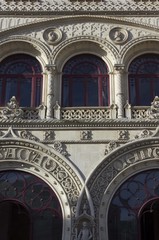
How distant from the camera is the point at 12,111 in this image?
14.6 metres

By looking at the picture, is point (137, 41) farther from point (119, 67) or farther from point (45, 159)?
point (45, 159)

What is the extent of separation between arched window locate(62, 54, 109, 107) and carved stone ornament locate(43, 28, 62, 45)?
36.2 inches

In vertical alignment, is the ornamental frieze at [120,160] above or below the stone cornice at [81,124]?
below

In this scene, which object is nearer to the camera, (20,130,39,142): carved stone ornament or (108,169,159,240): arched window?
(108,169,159,240): arched window

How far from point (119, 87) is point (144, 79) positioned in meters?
1.21

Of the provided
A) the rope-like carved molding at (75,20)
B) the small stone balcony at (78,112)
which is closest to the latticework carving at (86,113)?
the small stone balcony at (78,112)

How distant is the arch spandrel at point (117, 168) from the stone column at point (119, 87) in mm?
1352

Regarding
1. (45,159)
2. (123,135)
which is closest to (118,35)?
(123,135)

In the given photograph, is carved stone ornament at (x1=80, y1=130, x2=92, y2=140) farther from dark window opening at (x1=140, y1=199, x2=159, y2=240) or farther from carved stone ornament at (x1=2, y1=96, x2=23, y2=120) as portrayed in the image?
dark window opening at (x1=140, y1=199, x2=159, y2=240)

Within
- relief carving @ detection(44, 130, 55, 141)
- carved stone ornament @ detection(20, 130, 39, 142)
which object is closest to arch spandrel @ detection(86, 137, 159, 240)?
relief carving @ detection(44, 130, 55, 141)

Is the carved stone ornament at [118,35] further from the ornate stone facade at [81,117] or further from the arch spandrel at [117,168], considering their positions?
→ the arch spandrel at [117,168]

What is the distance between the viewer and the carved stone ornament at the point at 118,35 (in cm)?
1592

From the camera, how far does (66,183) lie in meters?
13.6

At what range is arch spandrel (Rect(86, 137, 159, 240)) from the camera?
13.3 m
